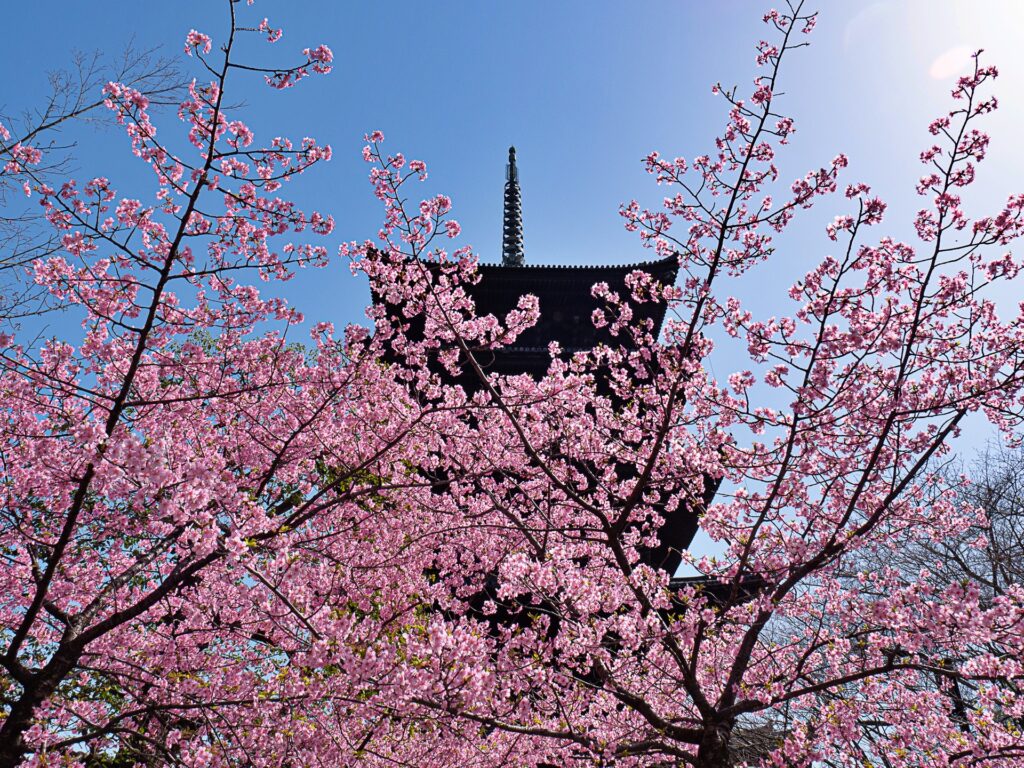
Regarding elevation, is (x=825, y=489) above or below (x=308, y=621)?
above

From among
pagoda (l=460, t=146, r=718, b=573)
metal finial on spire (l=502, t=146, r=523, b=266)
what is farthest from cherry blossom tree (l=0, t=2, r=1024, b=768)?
metal finial on spire (l=502, t=146, r=523, b=266)

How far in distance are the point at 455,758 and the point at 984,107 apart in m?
8.00

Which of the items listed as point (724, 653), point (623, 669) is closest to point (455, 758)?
point (623, 669)

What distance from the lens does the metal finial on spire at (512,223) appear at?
27.8 metres

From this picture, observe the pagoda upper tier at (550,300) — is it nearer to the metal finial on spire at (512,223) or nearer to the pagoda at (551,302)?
the pagoda at (551,302)

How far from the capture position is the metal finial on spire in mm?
27828

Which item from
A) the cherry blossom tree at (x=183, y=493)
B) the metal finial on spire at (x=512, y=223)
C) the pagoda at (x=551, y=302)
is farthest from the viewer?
the metal finial on spire at (x=512, y=223)

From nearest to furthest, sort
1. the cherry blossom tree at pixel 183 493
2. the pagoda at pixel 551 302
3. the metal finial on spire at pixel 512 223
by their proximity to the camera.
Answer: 1. the cherry blossom tree at pixel 183 493
2. the pagoda at pixel 551 302
3. the metal finial on spire at pixel 512 223

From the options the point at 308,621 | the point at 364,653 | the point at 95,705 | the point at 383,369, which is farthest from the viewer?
the point at 383,369

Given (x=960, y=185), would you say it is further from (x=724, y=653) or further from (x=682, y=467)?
(x=724, y=653)

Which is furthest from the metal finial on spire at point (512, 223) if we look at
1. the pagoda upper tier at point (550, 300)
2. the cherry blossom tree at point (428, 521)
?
the cherry blossom tree at point (428, 521)

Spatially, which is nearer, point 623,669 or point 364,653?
point 364,653

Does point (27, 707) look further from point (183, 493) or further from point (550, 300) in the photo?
point (550, 300)

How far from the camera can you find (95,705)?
6.06m
